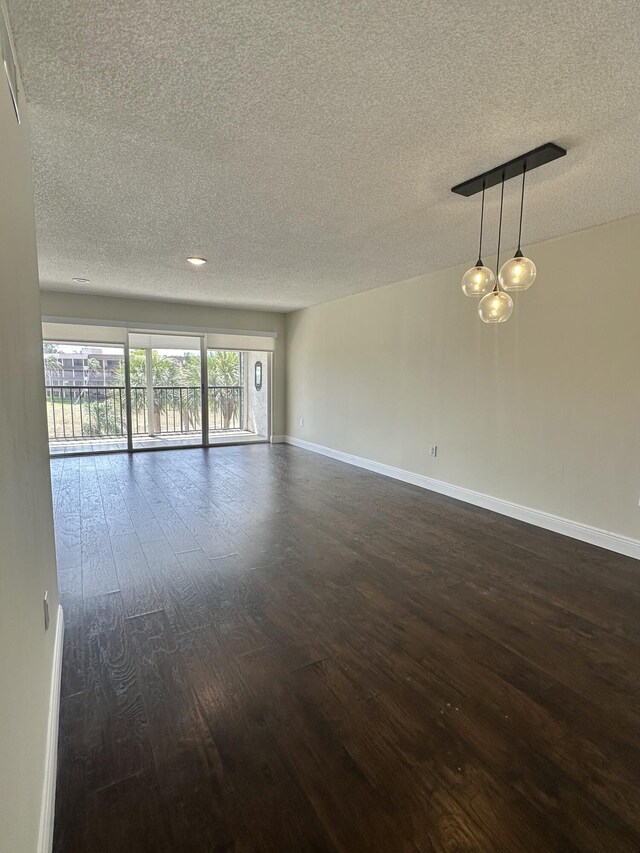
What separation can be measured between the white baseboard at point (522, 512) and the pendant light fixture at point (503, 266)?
198 cm

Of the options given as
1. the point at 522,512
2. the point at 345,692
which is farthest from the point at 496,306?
the point at 345,692

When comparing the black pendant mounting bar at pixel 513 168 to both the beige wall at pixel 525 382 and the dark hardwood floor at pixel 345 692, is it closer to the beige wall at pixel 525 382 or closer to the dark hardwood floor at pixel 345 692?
the beige wall at pixel 525 382

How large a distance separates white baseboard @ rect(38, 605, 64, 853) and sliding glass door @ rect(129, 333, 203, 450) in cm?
553

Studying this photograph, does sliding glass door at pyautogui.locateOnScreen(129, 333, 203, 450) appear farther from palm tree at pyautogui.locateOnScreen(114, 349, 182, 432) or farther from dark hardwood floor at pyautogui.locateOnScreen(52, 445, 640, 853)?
dark hardwood floor at pyautogui.locateOnScreen(52, 445, 640, 853)

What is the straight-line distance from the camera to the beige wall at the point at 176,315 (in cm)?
604

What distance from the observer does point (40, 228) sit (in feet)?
10.9

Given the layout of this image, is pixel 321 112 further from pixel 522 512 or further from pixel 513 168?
pixel 522 512

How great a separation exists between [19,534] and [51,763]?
32.5 inches

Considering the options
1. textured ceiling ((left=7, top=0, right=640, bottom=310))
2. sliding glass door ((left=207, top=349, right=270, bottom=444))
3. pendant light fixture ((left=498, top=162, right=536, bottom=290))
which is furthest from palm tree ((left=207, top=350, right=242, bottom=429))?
pendant light fixture ((left=498, top=162, right=536, bottom=290))

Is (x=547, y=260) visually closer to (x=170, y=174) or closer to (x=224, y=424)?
(x=170, y=174)

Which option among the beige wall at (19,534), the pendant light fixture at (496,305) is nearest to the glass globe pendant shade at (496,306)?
the pendant light fixture at (496,305)

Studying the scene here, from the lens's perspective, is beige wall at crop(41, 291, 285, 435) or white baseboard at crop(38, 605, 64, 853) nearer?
white baseboard at crop(38, 605, 64, 853)

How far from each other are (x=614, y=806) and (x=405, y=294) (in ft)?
15.2

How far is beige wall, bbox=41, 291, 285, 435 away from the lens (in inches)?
238
